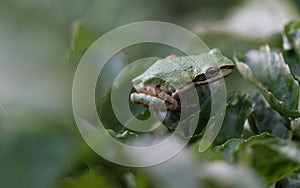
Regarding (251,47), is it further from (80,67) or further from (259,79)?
(80,67)

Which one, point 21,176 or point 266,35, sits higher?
point 266,35

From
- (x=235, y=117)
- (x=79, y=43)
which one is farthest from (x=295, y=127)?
(x=79, y=43)

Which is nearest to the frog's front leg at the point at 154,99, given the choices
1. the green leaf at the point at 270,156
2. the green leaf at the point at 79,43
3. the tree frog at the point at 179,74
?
the tree frog at the point at 179,74

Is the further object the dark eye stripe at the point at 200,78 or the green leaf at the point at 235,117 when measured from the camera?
the dark eye stripe at the point at 200,78

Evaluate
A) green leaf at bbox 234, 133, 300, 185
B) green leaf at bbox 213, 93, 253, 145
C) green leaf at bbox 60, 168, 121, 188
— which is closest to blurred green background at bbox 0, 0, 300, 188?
green leaf at bbox 60, 168, 121, 188

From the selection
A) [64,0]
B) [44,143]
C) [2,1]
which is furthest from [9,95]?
[64,0]

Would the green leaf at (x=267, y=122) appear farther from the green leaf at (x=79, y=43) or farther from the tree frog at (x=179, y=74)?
the green leaf at (x=79, y=43)
